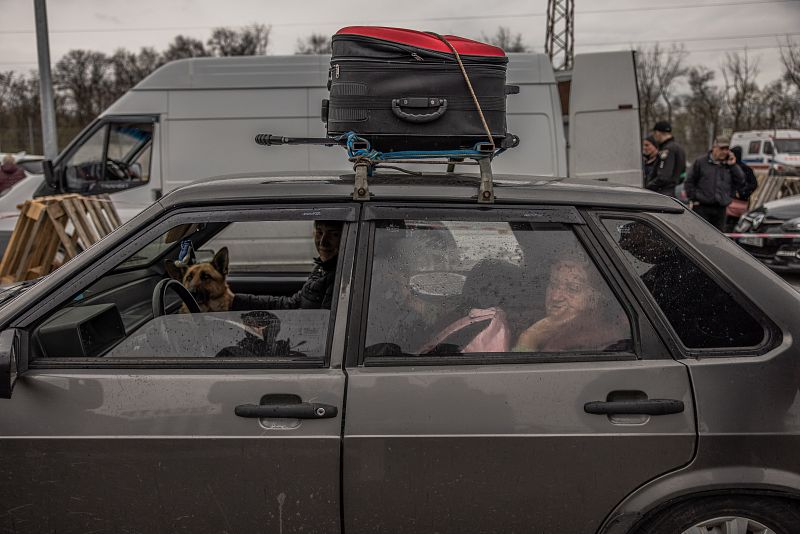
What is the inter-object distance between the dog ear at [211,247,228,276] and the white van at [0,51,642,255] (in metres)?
4.60

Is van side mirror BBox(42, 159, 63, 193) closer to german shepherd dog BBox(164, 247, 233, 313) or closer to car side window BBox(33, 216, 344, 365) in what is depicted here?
car side window BBox(33, 216, 344, 365)

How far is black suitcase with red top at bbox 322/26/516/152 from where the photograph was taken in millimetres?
2416

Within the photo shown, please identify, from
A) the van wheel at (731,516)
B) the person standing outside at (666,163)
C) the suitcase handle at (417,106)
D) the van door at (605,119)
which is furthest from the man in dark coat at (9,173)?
the van wheel at (731,516)

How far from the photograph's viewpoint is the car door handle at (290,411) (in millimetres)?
2080

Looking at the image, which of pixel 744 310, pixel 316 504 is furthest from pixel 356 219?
pixel 744 310

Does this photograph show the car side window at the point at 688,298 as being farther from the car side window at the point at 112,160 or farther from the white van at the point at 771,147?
the white van at the point at 771,147

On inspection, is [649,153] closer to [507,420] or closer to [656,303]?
[656,303]

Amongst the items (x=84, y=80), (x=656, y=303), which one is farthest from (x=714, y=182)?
(x=84, y=80)

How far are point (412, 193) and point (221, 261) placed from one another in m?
1.66

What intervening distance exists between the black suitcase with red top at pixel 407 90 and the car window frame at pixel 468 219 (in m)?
0.31

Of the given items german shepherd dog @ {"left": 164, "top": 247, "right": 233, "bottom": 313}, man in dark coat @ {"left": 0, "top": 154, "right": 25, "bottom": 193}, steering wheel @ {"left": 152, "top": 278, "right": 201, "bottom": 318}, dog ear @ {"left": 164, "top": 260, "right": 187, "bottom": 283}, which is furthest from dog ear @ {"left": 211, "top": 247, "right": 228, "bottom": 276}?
man in dark coat @ {"left": 0, "top": 154, "right": 25, "bottom": 193}

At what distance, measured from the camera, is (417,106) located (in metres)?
2.41

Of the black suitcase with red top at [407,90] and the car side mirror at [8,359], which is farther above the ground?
the black suitcase with red top at [407,90]

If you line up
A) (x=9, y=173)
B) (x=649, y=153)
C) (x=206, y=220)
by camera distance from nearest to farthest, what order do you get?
(x=206, y=220) < (x=649, y=153) < (x=9, y=173)
